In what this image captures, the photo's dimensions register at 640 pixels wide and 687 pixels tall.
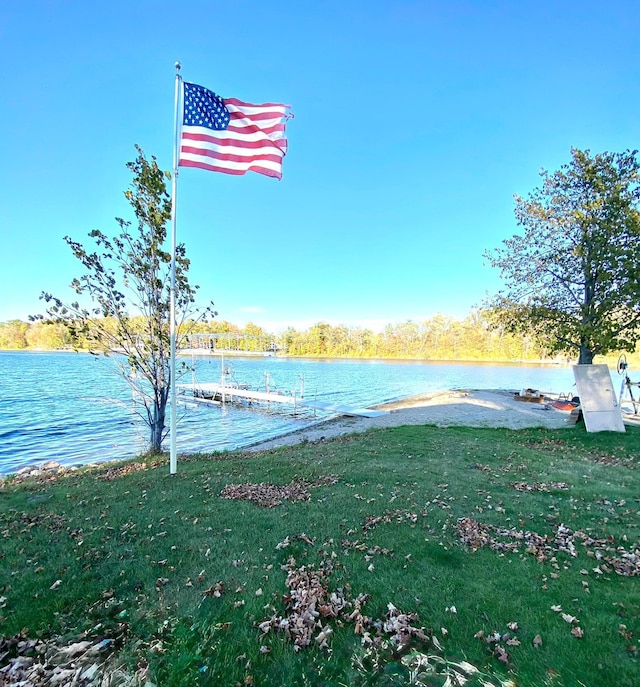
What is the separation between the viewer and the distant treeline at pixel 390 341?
77.3 metres

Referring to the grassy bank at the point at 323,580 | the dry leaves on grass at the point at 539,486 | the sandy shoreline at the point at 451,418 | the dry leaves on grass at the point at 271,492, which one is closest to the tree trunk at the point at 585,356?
the sandy shoreline at the point at 451,418

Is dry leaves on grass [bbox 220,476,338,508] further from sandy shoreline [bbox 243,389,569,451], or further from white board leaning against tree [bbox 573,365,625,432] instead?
white board leaning against tree [bbox 573,365,625,432]

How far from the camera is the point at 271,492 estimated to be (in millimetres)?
5379

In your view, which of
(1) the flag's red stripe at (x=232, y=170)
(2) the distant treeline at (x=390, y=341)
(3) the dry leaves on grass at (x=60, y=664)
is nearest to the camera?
(3) the dry leaves on grass at (x=60, y=664)

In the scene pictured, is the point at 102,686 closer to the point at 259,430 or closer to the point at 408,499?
the point at 408,499

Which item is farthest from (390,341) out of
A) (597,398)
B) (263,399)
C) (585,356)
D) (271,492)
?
(271,492)

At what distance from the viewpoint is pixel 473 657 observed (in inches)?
89.3

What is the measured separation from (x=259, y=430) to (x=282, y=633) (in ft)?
43.0

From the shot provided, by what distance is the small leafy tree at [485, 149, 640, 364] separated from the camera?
941 cm

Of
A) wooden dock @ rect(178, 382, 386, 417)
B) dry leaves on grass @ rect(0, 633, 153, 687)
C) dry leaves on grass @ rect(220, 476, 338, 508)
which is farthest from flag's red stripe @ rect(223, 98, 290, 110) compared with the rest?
wooden dock @ rect(178, 382, 386, 417)

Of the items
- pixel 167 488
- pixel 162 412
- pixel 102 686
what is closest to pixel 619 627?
pixel 102 686

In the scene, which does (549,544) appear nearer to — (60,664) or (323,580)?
(323,580)

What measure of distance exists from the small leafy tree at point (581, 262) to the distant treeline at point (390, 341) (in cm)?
6066

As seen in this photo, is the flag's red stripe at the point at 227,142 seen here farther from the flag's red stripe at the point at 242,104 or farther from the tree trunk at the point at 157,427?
the tree trunk at the point at 157,427
